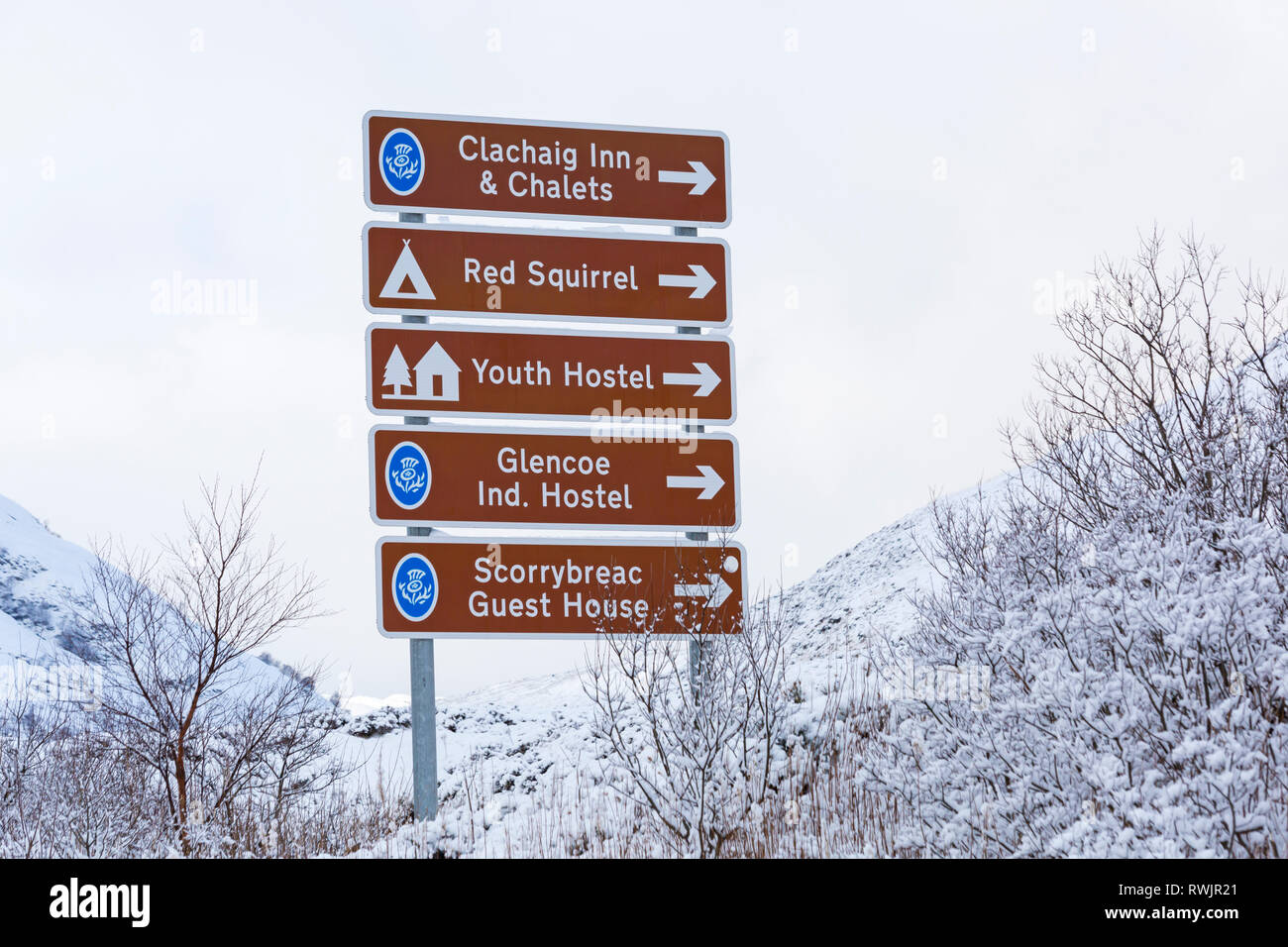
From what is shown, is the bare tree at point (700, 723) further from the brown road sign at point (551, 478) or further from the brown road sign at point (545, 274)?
the brown road sign at point (545, 274)

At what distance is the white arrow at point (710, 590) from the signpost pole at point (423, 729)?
207 centimetres

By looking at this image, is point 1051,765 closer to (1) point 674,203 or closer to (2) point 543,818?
(2) point 543,818

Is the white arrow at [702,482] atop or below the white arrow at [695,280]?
below

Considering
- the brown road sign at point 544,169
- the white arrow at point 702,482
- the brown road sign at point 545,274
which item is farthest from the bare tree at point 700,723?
the brown road sign at point 544,169

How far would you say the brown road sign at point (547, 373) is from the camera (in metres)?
9.77

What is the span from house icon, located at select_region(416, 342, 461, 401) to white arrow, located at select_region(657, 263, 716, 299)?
77.6 inches

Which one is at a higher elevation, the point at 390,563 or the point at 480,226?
the point at 480,226

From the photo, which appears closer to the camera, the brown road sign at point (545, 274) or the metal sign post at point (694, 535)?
the metal sign post at point (694, 535)

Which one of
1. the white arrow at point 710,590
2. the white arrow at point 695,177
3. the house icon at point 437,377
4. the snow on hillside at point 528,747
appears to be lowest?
the snow on hillside at point 528,747

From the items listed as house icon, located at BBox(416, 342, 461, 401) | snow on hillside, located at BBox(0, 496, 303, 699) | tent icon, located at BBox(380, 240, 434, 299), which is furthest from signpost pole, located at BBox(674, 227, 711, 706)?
snow on hillside, located at BBox(0, 496, 303, 699)
